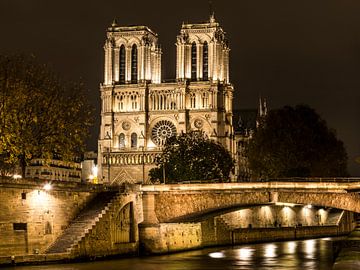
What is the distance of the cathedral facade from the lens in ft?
475

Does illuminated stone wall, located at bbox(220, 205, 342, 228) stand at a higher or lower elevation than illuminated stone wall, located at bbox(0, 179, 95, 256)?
higher

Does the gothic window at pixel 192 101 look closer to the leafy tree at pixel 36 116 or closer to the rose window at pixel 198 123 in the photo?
the rose window at pixel 198 123

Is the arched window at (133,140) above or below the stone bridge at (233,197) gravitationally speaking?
above

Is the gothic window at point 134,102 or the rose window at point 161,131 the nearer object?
the rose window at point 161,131

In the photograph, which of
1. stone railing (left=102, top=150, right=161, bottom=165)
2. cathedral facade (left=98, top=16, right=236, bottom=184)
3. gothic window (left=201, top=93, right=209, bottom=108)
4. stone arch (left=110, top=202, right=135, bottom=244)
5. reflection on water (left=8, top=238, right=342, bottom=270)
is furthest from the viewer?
stone railing (left=102, top=150, right=161, bottom=165)

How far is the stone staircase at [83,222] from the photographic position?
59.1 metres

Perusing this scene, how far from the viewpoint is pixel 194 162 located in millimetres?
106062

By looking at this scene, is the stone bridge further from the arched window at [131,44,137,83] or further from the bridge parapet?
the arched window at [131,44,137,83]

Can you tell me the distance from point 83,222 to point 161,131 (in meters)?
86.4

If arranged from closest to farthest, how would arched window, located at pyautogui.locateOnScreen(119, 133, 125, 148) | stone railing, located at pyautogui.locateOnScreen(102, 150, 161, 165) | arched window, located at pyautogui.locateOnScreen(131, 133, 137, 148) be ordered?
stone railing, located at pyautogui.locateOnScreen(102, 150, 161, 165) < arched window, located at pyautogui.locateOnScreen(131, 133, 137, 148) < arched window, located at pyautogui.locateOnScreen(119, 133, 125, 148)

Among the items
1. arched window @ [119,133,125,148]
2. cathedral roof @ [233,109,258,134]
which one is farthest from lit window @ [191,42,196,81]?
cathedral roof @ [233,109,258,134]

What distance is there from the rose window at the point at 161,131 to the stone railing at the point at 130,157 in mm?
2053

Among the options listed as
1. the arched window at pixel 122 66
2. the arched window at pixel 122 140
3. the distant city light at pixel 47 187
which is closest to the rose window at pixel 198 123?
the arched window at pixel 122 140

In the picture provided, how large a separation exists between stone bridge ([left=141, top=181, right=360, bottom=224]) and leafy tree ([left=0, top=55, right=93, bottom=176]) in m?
7.02
